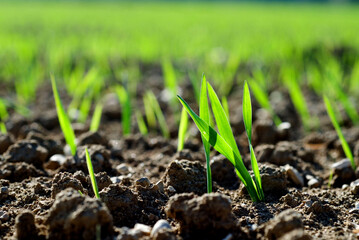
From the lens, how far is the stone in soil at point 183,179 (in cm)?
142

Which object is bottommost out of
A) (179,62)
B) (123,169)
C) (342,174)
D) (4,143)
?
(342,174)

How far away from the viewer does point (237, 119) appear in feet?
8.20

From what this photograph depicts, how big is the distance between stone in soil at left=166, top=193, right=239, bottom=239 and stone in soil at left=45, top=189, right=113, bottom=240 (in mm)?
189

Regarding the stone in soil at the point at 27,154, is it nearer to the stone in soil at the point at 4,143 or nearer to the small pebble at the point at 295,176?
the stone in soil at the point at 4,143

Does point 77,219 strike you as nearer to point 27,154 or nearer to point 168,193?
point 168,193

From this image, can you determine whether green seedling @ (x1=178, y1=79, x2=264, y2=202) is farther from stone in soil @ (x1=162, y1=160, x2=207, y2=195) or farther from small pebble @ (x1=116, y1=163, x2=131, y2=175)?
small pebble @ (x1=116, y1=163, x2=131, y2=175)

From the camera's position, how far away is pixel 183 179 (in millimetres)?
1431

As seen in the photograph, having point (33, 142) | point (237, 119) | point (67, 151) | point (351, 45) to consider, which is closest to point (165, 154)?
point (67, 151)

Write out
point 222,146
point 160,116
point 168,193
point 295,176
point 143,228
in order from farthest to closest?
1. point 160,116
2. point 295,176
3. point 168,193
4. point 222,146
5. point 143,228

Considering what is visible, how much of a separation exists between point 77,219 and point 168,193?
16.8 inches

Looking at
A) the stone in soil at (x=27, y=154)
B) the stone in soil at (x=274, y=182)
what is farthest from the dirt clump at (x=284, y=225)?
the stone in soil at (x=27, y=154)

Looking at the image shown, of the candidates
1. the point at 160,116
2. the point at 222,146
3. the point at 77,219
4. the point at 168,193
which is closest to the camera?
the point at 77,219

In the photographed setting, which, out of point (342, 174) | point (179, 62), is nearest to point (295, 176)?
point (342, 174)

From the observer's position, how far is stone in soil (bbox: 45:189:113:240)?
1.03m
